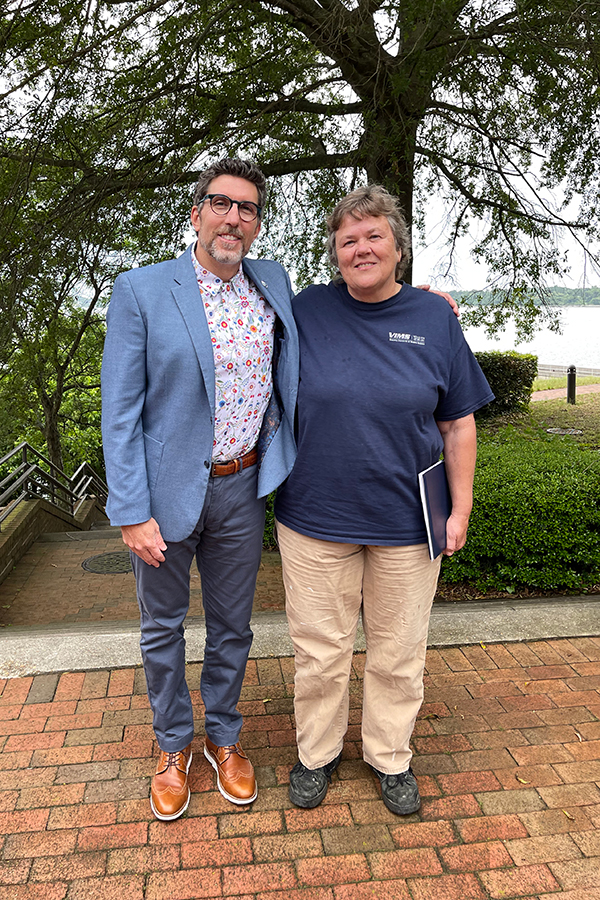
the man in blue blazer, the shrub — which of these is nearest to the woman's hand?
the man in blue blazer

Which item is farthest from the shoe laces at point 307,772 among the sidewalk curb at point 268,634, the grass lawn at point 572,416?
the grass lawn at point 572,416

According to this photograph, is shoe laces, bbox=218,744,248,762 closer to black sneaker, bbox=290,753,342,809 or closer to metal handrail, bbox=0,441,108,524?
black sneaker, bbox=290,753,342,809

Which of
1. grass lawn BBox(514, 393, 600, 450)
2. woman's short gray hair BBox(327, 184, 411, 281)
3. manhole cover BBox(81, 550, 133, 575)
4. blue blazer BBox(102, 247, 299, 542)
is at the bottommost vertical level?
manhole cover BBox(81, 550, 133, 575)

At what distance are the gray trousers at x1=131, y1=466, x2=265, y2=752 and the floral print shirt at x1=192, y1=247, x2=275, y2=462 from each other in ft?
0.51

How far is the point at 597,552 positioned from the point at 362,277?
3.07 metres

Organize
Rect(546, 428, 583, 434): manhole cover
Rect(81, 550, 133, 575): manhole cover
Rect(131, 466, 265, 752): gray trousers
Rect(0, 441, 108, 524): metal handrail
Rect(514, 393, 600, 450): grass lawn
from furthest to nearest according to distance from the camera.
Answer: Rect(546, 428, 583, 434): manhole cover < Rect(514, 393, 600, 450): grass lawn < Rect(0, 441, 108, 524): metal handrail < Rect(81, 550, 133, 575): manhole cover < Rect(131, 466, 265, 752): gray trousers

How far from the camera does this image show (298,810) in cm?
252

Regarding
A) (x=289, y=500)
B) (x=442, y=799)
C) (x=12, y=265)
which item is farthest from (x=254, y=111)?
(x=442, y=799)

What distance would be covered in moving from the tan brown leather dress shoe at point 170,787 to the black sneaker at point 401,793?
74cm

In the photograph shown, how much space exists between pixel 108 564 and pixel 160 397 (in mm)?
5449

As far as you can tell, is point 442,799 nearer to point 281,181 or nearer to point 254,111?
point 254,111

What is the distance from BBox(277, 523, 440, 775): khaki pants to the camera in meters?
2.47

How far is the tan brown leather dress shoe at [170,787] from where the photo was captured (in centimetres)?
246

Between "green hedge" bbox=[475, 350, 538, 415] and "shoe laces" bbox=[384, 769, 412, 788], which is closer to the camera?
"shoe laces" bbox=[384, 769, 412, 788]
